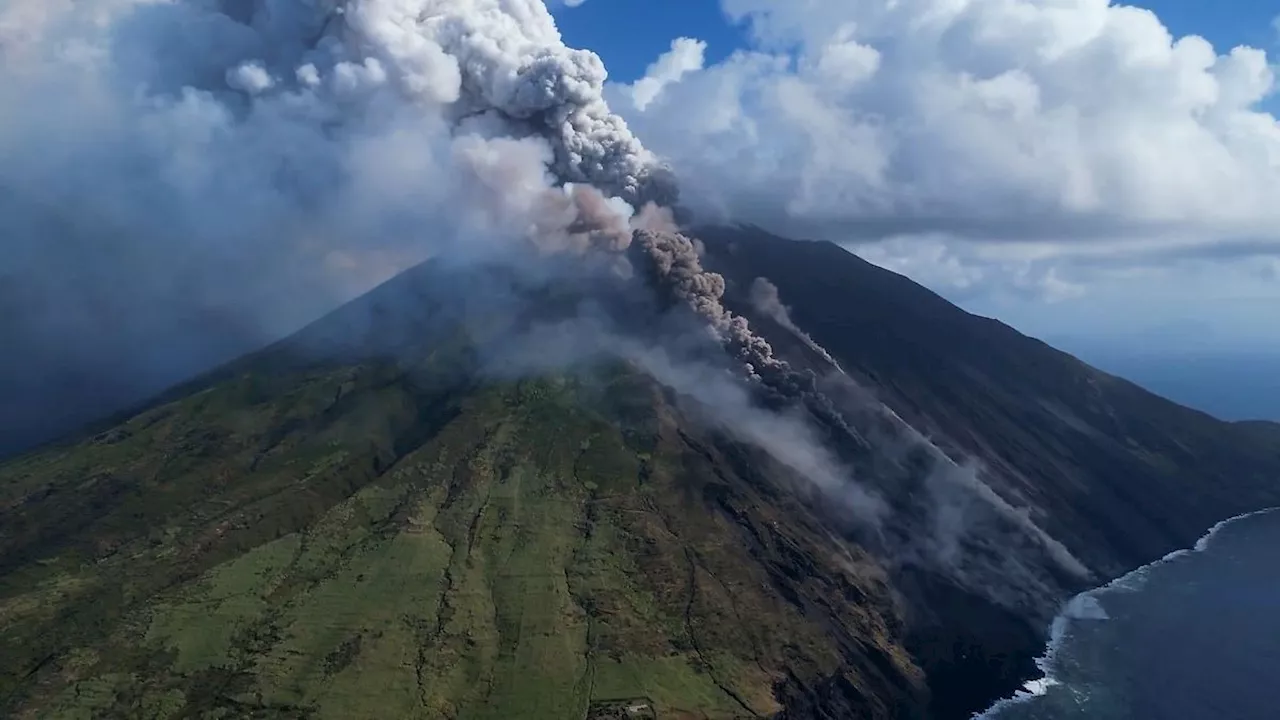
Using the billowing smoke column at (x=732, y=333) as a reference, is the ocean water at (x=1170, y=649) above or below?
below

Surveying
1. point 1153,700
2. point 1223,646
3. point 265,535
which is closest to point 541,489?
point 265,535

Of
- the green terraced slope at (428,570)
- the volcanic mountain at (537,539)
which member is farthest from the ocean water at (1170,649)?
the green terraced slope at (428,570)

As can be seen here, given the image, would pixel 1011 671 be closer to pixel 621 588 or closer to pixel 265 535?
pixel 621 588

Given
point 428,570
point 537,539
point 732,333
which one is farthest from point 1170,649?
point 428,570

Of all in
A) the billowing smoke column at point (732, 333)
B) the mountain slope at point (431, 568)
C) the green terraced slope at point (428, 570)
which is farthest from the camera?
the billowing smoke column at point (732, 333)

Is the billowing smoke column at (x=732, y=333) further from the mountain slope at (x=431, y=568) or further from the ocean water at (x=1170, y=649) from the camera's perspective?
the ocean water at (x=1170, y=649)

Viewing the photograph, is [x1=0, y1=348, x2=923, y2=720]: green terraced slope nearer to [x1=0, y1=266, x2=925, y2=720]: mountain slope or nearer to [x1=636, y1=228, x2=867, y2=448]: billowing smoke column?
[x1=0, y1=266, x2=925, y2=720]: mountain slope

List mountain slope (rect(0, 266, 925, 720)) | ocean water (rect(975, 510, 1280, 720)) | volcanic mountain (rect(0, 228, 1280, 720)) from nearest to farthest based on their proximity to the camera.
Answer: mountain slope (rect(0, 266, 925, 720))
volcanic mountain (rect(0, 228, 1280, 720))
ocean water (rect(975, 510, 1280, 720))

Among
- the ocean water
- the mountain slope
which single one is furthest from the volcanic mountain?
the ocean water
